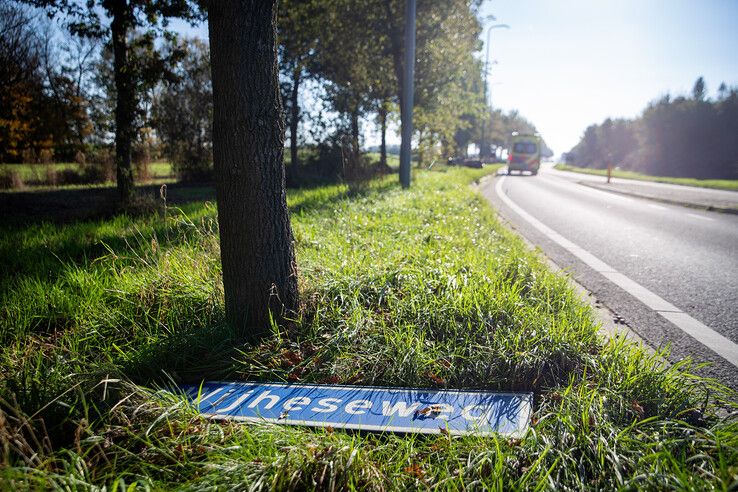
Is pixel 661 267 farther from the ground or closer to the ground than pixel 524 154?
closer to the ground

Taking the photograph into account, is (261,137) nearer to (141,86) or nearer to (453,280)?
(453,280)

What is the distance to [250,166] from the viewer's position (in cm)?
251

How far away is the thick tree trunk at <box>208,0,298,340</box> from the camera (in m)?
2.41

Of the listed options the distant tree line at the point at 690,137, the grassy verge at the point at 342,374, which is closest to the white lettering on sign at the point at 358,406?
the grassy verge at the point at 342,374

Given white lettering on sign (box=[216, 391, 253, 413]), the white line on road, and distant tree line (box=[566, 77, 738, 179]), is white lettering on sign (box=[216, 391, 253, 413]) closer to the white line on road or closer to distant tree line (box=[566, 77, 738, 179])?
the white line on road

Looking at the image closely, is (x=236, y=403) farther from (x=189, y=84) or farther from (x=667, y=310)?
Answer: (x=189, y=84)

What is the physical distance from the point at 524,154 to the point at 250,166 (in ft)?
109

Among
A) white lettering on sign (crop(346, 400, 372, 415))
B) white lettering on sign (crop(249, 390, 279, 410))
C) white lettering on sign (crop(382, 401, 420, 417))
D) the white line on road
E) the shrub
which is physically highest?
the shrub

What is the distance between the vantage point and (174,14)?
7488mm

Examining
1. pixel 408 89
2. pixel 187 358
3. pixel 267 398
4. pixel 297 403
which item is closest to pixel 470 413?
pixel 297 403

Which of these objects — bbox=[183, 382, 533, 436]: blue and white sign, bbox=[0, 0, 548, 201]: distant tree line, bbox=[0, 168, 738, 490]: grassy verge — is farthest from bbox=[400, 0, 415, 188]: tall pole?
bbox=[183, 382, 533, 436]: blue and white sign

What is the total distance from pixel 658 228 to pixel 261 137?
755 centimetres

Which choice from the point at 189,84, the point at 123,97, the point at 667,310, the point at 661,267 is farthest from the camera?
the point at 189,84

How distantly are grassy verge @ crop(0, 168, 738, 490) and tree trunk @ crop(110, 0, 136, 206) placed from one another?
4.51 meters
